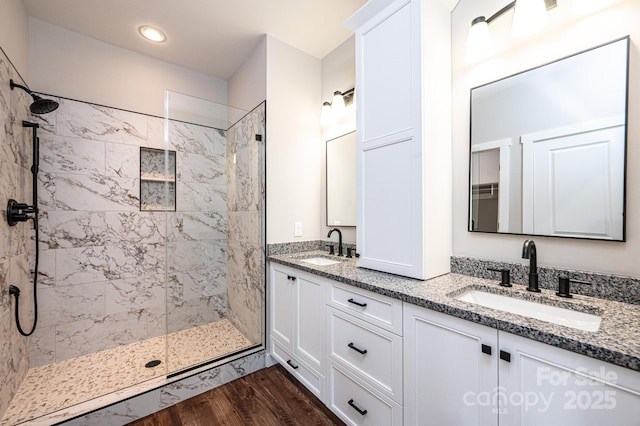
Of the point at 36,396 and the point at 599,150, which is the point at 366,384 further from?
the point at 36,396

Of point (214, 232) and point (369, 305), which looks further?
point (214, 232)

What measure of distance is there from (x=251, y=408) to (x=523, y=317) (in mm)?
1728

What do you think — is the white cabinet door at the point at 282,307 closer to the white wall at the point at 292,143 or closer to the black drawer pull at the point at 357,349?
the white wall at the point at 292,143

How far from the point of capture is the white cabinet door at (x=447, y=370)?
37.3 inches

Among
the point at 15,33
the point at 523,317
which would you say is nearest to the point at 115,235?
the point at 15,33

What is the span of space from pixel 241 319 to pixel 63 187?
1902mm

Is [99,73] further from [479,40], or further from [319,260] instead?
[479,40]

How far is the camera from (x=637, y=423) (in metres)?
0.69

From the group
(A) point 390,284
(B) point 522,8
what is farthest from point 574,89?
(A) point 390,284

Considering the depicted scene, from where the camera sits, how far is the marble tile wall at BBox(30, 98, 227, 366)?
2.16 m

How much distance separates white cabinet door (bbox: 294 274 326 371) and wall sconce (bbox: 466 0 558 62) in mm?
1622

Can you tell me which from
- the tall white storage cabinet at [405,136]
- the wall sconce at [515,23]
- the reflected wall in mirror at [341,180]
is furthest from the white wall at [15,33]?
the wall sconce at [515,23]

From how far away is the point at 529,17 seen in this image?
1218 mm

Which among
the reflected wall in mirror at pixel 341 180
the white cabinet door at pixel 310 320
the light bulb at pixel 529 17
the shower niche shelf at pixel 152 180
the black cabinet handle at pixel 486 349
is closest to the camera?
→ the black cabinet handle at pixel 486 349
